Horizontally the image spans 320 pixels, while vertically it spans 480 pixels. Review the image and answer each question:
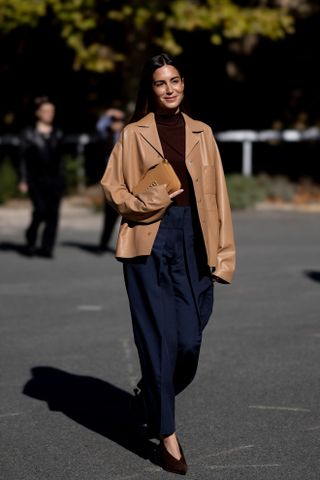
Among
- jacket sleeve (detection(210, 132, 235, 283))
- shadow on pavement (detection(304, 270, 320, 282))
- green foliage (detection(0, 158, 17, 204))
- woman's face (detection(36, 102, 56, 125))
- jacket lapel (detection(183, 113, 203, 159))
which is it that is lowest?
green foliage (detection(0, 158, 17, 204))

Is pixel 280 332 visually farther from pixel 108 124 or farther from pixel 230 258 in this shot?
pixel 108 124

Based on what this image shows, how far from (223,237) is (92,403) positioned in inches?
62.7

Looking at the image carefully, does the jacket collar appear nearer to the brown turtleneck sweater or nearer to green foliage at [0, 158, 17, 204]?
the brown turtleneck sweater

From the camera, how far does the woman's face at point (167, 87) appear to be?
5.34m

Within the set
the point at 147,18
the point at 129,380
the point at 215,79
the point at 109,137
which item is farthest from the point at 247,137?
the point at 129,380

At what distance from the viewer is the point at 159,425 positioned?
5.26m

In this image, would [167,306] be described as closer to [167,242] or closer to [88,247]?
[167,242]

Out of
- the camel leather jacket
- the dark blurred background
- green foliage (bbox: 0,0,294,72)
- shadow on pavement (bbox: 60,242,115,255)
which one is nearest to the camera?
the camel leather jacket

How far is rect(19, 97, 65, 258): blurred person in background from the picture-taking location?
13123 millimetres

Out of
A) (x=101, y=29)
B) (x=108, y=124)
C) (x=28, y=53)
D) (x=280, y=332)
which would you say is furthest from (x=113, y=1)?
(x=280, y=332)

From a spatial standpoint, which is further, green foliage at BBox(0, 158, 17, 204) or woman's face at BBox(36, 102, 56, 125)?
green foliage at BBox(0, 158, 17, 204)

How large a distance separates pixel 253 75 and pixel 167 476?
65.4 ft

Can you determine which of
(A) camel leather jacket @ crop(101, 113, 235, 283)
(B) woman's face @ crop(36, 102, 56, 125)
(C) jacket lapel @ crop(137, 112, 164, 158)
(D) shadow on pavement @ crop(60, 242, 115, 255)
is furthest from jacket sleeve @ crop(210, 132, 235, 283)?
(D) shadow on pavement @ crop(60, 242, 115, 255)

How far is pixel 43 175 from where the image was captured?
13305 mm
